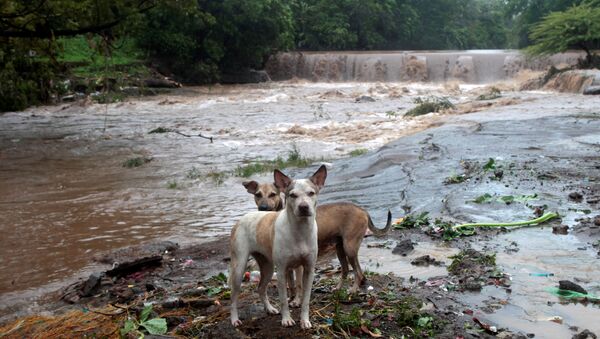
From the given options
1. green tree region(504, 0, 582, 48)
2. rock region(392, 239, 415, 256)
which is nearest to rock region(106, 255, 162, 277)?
rock region(392, 239, 415, 256)

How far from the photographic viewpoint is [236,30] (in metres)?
37.3

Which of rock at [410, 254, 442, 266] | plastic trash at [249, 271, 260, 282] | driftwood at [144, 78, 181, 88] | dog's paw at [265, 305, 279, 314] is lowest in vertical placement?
driftwood at [144, 78, 181, 88]

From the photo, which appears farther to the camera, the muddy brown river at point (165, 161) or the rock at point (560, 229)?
the muddy brown river at point (165, 161)

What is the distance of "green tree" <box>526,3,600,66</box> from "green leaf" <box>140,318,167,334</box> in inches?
1101

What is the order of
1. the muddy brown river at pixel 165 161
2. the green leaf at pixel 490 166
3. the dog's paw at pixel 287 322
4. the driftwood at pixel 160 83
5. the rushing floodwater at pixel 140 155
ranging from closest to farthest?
1. the dog's paw at pixel 287 322
2. the muddy brown river at pixel 165 161
3. the rushing floodwater at pixel 140 155
4. the green leaf at pixel 490 166
5. the driftwood at pixel 160 83

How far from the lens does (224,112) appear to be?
2541cm

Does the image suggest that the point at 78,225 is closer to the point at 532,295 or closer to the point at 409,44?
the point at 532,295

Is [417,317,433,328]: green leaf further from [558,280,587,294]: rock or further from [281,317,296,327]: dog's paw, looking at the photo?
[558,280,587,294]: rock

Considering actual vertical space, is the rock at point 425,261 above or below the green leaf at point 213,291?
below

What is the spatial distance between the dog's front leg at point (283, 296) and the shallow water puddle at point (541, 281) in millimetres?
1473

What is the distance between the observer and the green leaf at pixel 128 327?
4.36 meters

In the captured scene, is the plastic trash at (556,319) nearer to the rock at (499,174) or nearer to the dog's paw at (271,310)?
the dog's paw at (271,310)

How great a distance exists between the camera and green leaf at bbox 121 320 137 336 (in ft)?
14.3

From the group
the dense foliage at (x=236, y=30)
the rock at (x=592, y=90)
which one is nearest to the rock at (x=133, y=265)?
the dense foliage at (x=236, y=30)
